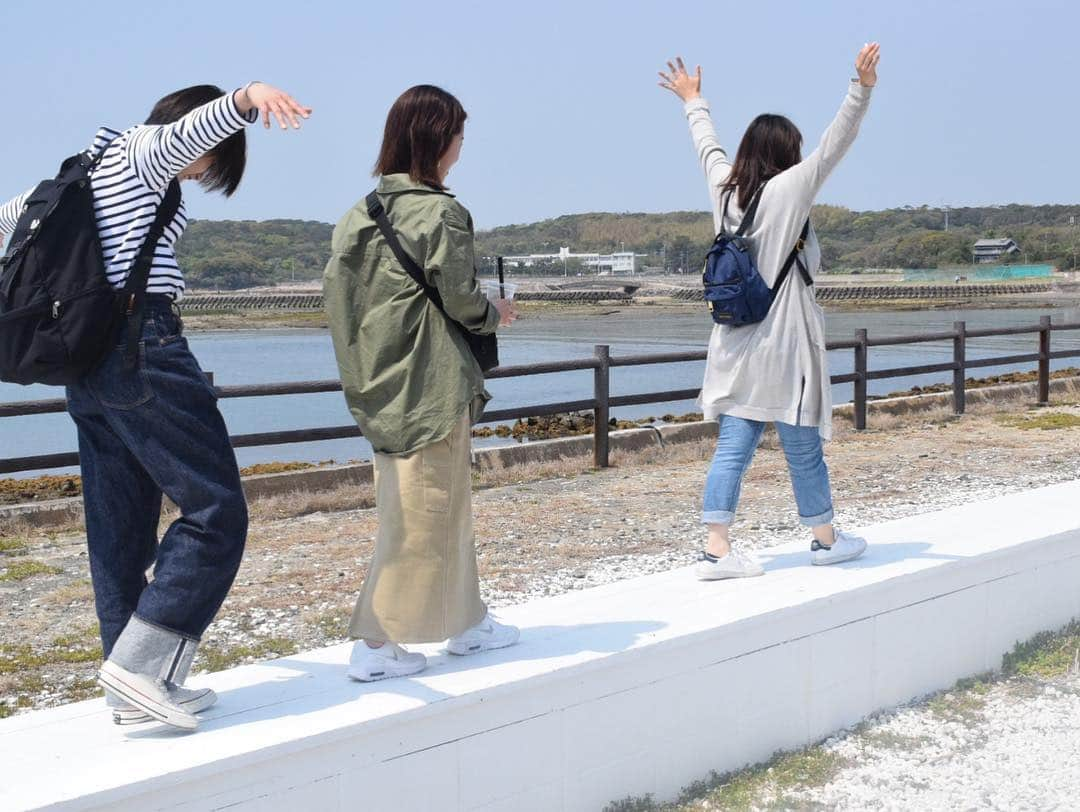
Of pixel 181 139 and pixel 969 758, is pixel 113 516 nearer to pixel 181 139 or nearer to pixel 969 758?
pixel 181 139

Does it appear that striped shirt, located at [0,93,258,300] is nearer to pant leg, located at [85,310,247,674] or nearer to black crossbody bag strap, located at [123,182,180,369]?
black crossbody bag strap, located at [123,182,180,369]

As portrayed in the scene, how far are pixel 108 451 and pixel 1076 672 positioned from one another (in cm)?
284

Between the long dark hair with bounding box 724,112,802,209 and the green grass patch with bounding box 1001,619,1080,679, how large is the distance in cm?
161

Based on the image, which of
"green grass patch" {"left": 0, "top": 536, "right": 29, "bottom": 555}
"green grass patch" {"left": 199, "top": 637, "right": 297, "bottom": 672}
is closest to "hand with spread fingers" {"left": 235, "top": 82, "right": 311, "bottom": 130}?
"green grass patch" {"left": 199, "top": 637, "right": 297, "bottom": 672}

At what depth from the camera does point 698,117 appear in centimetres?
361

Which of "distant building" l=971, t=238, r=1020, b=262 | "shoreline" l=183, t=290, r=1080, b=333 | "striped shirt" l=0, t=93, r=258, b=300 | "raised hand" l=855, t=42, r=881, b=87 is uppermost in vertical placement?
"distant building" l=971, t=238, r=1020, b=262

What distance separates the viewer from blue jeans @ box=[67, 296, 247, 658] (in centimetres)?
220

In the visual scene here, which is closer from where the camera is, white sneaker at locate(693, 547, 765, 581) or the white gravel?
the white gravel

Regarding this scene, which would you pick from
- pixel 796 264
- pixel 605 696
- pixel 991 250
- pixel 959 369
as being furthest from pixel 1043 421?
pixel 991 250

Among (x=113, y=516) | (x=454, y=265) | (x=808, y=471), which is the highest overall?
(x=454, y=265)

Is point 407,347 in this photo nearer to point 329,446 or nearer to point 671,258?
point 329,446

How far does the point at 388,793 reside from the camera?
2.29 m

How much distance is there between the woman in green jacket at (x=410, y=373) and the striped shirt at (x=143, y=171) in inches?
15.9

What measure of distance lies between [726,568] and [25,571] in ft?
11.9
